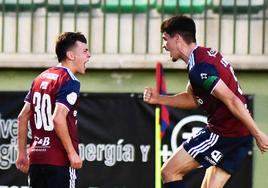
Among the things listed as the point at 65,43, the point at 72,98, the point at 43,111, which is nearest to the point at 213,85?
the point at 72,98

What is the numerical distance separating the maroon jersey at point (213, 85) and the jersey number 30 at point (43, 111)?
128 cm

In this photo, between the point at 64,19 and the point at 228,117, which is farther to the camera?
the point at 64,19

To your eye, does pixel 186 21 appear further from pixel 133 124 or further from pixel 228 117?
pixel 133 124

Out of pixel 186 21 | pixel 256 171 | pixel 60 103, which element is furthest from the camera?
pixel 256 171

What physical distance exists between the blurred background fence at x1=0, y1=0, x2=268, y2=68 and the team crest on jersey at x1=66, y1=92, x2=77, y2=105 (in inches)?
141

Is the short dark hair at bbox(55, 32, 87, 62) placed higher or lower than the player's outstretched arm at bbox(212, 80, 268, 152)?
higher

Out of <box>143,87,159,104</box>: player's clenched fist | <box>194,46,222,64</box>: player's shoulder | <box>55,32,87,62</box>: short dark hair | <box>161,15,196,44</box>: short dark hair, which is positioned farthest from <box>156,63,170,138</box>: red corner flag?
<box>55,32,87,62</box>: short dark hair

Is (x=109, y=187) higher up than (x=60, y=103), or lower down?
lower down

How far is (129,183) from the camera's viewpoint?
39.6ft

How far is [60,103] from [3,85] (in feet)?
12.8

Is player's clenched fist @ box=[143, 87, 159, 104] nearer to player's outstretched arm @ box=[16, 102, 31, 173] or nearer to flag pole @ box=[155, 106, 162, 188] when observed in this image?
player's outstretched arm @ box=[16, 102, 31, 173]

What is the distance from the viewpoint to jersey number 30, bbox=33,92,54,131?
A: 8648 mm

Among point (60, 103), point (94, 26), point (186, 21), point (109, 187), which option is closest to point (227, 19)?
point (94, 26)

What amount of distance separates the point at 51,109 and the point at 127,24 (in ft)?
12.7
